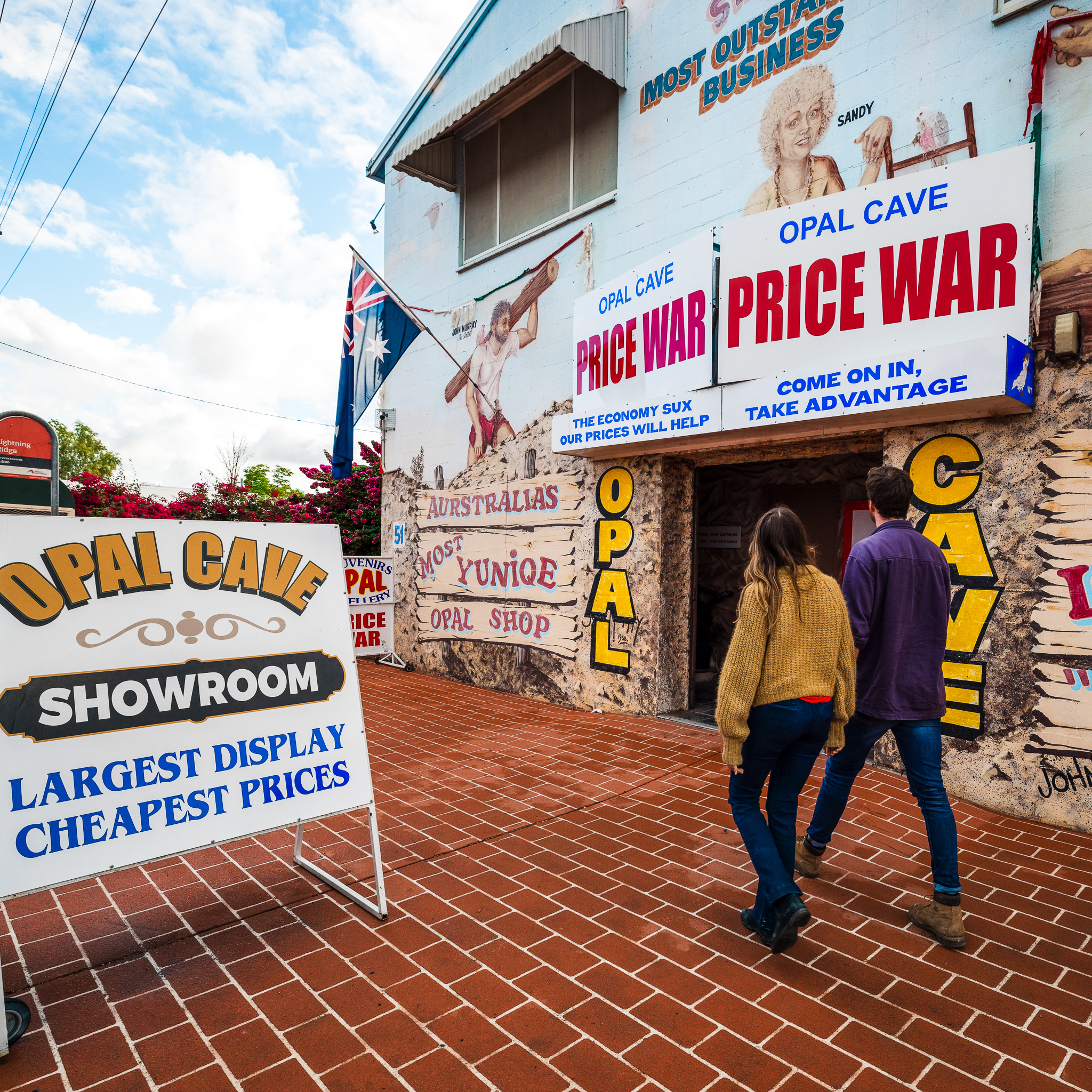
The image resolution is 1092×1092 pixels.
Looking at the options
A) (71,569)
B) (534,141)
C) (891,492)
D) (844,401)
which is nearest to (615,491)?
(844,401)

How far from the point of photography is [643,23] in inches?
266

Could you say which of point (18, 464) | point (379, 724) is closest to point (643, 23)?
point (379, 724)

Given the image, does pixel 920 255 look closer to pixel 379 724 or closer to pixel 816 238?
pixel 816 238

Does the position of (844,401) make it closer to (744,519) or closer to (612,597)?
(612,597)

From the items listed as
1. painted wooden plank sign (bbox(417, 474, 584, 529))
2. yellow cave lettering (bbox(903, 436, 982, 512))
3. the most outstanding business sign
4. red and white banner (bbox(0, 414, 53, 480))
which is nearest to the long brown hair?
the most outstanding business sign

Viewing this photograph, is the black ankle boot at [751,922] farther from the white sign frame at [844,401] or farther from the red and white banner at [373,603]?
the red and white banner at [373,603]

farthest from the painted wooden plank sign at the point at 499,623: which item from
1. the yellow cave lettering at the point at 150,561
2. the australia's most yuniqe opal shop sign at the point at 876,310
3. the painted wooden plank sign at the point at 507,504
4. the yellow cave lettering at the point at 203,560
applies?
the yellow cave lettering at the point at 150,561

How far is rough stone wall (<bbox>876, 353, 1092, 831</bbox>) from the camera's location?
4.25 meters

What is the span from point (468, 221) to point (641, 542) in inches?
193

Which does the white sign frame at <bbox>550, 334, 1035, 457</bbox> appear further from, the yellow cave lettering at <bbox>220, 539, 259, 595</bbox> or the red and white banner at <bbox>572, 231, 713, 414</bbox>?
the yellow cave lettering at <bbox>220, 539, 259, 595</bbox>

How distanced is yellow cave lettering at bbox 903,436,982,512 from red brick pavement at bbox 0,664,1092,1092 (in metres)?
2.01

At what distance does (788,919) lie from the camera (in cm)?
277

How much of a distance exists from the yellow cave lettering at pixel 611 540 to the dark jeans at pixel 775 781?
160 inches

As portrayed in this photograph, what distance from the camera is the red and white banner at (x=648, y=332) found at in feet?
18.6
